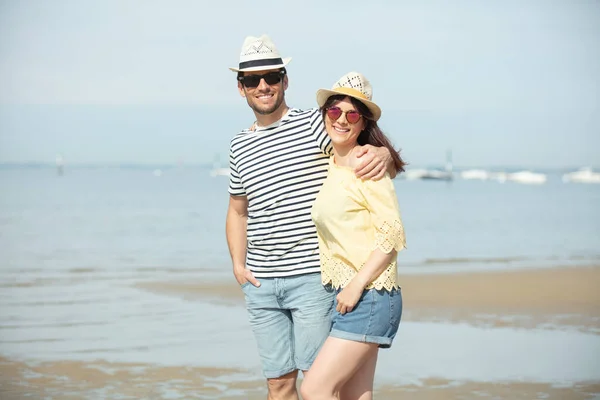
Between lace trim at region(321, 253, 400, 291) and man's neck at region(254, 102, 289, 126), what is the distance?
32.1 inches

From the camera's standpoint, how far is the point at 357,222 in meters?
3.77

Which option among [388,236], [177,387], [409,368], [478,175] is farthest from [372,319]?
[478,175]

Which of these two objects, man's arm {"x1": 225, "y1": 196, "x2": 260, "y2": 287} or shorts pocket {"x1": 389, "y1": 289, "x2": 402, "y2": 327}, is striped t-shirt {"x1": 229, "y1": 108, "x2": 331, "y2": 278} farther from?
shorts pocket {"x1": 389, "y1": 289, "x2": 402, "y2": 327}

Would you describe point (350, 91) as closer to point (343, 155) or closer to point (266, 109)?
point (343, 155)

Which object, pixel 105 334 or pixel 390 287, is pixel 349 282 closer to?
pixel 390 287

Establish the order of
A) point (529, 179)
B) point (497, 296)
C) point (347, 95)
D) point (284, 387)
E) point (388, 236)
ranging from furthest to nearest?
1. point (529, 179)
2. point (497, 296)
3. point (284, 387)
4. point (347, 95)
5. point (388, 236)

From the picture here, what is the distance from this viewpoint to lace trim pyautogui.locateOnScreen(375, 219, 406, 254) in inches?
145

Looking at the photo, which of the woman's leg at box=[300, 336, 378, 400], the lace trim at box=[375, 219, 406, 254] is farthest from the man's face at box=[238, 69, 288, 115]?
the woman's leg at box=[300, 336, 378, 400]

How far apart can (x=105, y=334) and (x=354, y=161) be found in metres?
5.25

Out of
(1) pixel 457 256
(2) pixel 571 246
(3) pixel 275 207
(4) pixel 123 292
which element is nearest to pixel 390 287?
(3) pixel 275 207

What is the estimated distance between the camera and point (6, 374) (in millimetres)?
6969

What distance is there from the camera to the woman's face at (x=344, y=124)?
3.88m

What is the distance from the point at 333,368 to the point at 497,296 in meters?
7.36

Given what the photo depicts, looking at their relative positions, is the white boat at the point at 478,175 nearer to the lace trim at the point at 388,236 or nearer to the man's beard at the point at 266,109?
the man's beard at the point at 266,109
